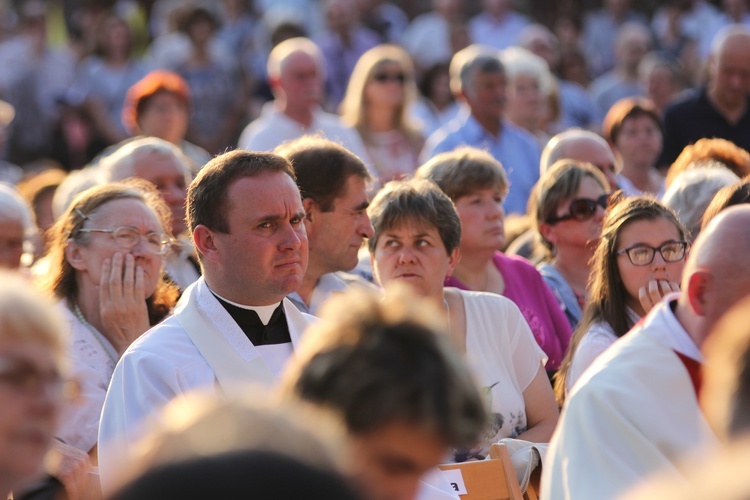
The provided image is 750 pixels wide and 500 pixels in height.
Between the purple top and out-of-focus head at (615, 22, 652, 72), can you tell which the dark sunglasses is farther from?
out-of-focus head at (615, 22, 652, 72)

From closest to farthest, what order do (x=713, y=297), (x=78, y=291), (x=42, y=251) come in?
(x=713, y=297) → (x=78, y=291) → (x=42, y=251)

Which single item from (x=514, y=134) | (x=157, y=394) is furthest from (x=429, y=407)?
(x=514, y=134)

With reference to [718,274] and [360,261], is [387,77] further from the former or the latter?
[718,274]

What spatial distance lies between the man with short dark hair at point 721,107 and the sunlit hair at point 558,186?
126 inches

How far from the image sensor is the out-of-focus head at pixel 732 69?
30.3ft

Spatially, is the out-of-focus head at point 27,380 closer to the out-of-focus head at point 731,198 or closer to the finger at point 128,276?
the finger at point 128,276

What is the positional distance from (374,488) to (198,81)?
986cm

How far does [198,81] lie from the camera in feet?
38.5

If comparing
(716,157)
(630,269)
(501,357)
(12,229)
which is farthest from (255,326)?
(716,157)

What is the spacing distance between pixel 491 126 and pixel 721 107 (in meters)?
1.73

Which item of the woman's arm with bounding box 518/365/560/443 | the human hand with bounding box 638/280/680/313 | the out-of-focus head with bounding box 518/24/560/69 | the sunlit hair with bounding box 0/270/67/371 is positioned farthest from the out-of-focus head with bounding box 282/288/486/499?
the out-of-focus head with bounding box 518/24/560/69

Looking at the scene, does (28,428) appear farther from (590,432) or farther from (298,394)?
(590,432)

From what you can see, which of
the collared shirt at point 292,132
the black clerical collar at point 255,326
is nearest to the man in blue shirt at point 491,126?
the collared shirt at point 292,132

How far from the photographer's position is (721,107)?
938cm
